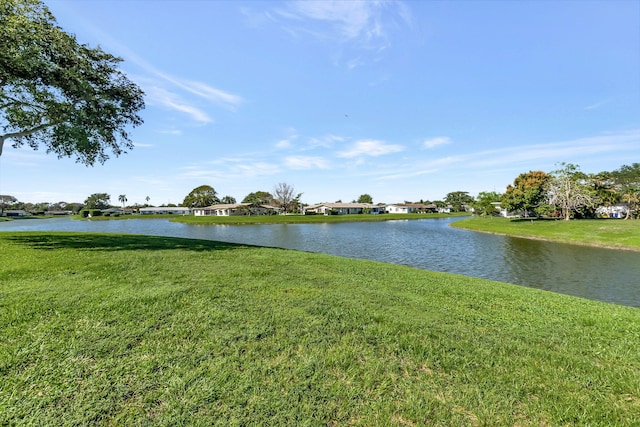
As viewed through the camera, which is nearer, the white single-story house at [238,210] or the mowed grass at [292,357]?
the mowed grass at [292,357]

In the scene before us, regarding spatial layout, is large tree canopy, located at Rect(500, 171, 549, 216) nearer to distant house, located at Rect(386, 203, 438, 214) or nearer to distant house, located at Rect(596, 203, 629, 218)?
distant house, located at Rect(596, 203, 629, 218)

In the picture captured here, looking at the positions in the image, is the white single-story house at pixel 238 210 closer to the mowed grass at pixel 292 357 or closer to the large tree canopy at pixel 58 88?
the large tree canopy at pixel 58 88

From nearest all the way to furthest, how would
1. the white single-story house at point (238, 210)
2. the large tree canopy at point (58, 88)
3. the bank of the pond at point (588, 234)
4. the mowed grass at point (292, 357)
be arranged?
the mowed grass at point (292, 357) → the large tree canopy at point (58, 88) → the bank of the pond at point (588, 234) → the white single-story house at point (238, 210)

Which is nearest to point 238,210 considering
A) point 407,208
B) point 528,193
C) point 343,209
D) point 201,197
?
point 201,197

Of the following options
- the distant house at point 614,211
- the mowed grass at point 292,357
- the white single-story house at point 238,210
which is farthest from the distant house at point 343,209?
the mowed grass at point 292,357

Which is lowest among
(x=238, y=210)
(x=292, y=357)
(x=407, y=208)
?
(x=292, y=357)

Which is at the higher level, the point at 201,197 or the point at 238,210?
the point at 201,197

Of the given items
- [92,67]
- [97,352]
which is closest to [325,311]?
[97,352]

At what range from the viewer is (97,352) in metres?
3.61

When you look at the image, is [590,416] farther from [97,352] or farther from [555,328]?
[97,352]

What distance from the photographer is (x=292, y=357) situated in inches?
145

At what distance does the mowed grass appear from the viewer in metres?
2.82

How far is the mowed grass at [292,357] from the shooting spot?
282cm

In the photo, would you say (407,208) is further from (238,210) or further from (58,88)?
(58,88)
